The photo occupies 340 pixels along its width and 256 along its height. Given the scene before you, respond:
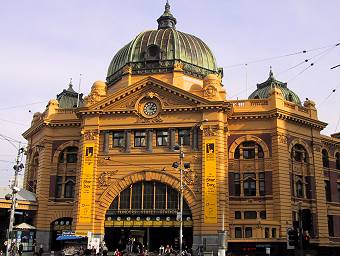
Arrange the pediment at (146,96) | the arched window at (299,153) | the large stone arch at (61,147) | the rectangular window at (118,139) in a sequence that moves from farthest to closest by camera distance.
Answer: the large stone arch at (61,147) → the arched window at (299,153) → the rectangular window at (118,139) → the pediment at (146,96)

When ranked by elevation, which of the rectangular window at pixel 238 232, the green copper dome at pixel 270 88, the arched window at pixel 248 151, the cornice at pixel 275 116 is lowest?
the rectangular window at pixel 238 232

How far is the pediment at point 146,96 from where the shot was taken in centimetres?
5928

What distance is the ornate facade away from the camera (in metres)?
56.6

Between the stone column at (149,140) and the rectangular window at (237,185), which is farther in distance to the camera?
the rectangular window at (237,185)

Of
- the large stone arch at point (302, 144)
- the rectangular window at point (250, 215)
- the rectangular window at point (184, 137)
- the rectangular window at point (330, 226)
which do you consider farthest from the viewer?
the rectangular window at point (330, 226)

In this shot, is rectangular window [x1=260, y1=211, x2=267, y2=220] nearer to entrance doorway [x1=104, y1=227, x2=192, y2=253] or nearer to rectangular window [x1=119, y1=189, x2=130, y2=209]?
entrance doorway [x1=104, y1=227, x2=192, y2=253]

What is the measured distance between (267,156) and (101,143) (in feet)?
67.7

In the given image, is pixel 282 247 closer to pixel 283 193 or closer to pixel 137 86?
pixel 283 193

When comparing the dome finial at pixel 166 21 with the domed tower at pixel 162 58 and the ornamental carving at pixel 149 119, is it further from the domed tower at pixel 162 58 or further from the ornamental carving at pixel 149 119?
the ornamental carving at pixel 149 119

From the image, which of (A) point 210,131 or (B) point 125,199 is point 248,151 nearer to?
(A) point 210,131

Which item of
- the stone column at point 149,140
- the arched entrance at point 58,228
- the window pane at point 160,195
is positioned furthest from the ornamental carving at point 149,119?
the arched entrance at point 58,228

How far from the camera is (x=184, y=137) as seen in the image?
194 ft

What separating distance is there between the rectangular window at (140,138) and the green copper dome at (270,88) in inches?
842

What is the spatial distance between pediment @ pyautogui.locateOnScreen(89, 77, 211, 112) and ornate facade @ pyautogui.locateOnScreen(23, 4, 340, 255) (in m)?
0.13
